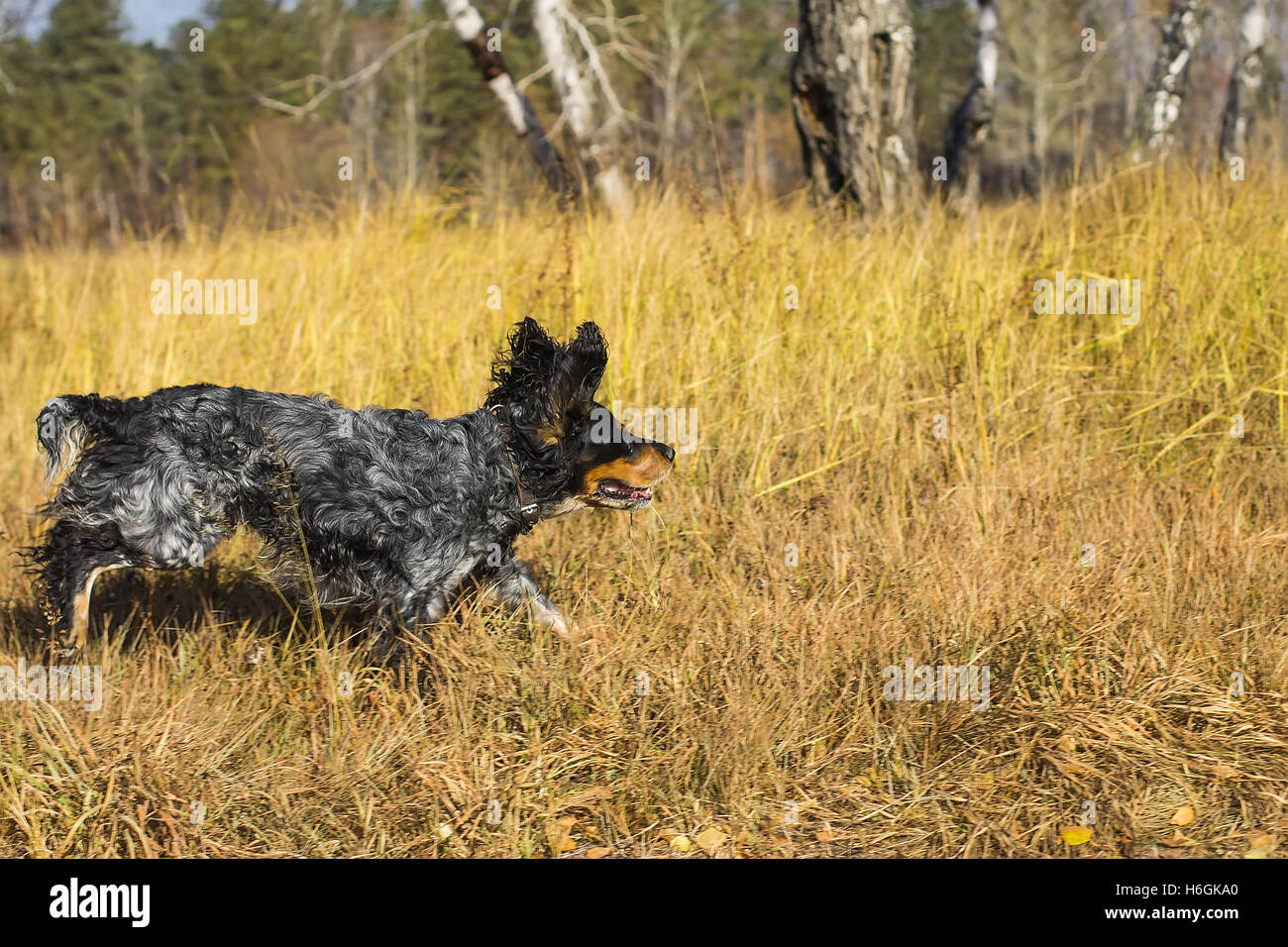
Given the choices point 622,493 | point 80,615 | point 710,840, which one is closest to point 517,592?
point 622,493

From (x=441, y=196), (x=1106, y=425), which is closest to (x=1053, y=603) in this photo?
(x=1106, y=425)

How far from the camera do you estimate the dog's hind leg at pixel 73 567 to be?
3.66 meters

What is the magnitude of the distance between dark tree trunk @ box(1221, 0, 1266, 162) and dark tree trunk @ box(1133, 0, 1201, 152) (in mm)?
1860

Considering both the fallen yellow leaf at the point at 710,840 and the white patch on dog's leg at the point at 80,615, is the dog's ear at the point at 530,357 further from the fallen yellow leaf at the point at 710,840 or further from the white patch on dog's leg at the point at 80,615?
the fallen yellow leaf at the point at 710,840

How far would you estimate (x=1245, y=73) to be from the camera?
1212cm

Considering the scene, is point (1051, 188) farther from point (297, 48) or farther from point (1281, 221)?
point (297, 48)

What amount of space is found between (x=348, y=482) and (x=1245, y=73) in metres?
12.3

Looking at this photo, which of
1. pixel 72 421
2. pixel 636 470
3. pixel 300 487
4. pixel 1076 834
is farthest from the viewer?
pixel 636 470

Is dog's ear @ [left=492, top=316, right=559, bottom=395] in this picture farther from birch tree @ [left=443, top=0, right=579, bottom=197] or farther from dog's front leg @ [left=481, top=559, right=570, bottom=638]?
birch tree @ [left=443, top=0, right=579, bottom=197]

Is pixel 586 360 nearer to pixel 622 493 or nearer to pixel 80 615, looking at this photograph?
pixel 622 493

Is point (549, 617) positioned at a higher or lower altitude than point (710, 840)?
higher

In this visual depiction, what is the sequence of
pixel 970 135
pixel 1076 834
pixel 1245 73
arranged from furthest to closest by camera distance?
1. pixel 1245 73
2. pixel 970 135
3. pixel 1076 834

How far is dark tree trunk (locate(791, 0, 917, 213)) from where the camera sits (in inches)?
288

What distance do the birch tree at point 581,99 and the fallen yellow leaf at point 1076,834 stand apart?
7.06 meters
